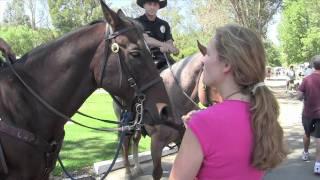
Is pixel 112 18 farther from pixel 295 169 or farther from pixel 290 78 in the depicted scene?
pixel 290 78

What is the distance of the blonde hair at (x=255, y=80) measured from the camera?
210 centimetres

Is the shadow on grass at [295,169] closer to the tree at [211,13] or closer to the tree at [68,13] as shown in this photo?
the tree at [211,13]

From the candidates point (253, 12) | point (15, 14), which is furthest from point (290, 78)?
point (15, 14)

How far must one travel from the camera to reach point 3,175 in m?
3.36

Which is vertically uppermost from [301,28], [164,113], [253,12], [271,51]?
[164,113]

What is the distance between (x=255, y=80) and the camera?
7.13 ft

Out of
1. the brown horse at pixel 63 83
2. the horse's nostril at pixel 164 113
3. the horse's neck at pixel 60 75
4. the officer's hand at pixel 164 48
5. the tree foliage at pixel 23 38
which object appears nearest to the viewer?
the brown horse at pixel 63 83

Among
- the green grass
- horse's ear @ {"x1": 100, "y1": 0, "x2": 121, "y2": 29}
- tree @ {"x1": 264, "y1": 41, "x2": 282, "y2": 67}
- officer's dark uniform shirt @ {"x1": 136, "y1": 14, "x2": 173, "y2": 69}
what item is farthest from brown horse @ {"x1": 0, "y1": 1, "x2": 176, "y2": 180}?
tree @ {"x1": 264, "y1": 41, "x2": 282, "y2": 67}

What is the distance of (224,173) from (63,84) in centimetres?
185

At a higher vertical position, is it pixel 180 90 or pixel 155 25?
pixel 155 25

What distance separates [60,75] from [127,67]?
0.55 m

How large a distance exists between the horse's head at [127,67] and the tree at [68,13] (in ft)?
140

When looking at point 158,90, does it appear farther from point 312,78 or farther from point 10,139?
point 312,78

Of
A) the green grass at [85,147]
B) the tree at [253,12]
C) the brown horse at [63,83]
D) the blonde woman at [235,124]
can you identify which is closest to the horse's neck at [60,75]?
the brown horse at [63,83]
